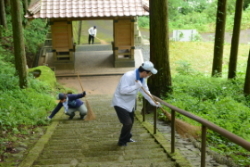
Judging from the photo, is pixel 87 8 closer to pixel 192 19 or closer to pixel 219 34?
pixel 219 34

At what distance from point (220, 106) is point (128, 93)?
426 cm

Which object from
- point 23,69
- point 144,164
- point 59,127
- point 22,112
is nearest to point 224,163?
point 144,164

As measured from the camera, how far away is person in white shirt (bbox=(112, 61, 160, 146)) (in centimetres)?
524

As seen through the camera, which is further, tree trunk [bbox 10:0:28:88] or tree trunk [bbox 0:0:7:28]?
tree trunk [bbox 0:0:7:28]

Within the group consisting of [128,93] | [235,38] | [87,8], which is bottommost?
[128,93]

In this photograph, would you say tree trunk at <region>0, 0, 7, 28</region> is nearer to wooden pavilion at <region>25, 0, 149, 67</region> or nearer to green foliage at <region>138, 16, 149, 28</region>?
wooden pavilion at <region>25, 0, 149, 67</region>

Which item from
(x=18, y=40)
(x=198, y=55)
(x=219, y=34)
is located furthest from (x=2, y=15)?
(x=219, y=34)

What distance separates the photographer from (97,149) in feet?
18.2

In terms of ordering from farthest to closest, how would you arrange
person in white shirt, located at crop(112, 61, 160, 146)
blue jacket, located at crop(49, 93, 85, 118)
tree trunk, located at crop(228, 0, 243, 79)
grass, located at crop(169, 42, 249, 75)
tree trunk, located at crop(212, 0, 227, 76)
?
grass, located at crop(169, 42, 249, 75) < tree trunk, located at crop(212, 0, 227, 76) < tree trunk, located at crop(228, 0, 243, 79) < blue jacket, located at crop(49, 93, 85, 118) < person in white shirt, located at crop(112, 61, 160, 146)

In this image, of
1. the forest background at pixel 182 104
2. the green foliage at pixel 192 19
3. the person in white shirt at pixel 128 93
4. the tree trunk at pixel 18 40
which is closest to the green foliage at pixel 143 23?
the green foliage at pixel 192 19

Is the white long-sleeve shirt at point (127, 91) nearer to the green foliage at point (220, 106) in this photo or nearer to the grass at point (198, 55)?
the green foliage at point (220, 106)

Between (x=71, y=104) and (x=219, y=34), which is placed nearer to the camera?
(x=71, y=104)

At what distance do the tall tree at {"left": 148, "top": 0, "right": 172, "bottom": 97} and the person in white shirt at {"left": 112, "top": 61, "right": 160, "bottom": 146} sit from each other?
3252 mm

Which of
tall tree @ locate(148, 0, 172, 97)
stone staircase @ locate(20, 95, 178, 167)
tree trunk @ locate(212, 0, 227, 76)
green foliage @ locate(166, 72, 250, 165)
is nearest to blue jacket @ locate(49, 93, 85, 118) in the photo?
stone staircase @ locate(20, 95, 178, 167)
